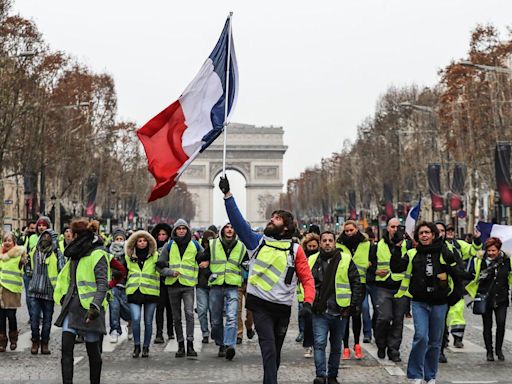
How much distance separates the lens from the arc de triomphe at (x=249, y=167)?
14300 cm

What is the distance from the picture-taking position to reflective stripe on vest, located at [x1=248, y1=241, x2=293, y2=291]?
34.4ft

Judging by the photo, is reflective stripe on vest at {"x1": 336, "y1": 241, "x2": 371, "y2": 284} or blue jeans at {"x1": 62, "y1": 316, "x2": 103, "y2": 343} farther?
reflective stripe on vest at {"x1": 336, "y1": 241, "x2": 371, "y2": 284}

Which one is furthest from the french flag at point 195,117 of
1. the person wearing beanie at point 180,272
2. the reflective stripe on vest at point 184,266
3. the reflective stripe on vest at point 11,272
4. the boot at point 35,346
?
the boot at point 35,346

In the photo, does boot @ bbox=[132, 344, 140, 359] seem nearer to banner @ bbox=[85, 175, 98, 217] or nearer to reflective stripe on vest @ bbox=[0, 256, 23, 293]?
reflective stripe on vest @ bbox=[0, 256, 23, 293]

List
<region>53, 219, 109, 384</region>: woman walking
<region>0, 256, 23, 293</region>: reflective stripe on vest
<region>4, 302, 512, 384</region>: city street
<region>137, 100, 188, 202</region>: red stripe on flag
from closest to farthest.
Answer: <region>53, 219, 109, 384</region>: woman walking < <region>4, 302, 512, 384</region>: city street < <region>137, 100, 188, 202</region>: red stripe on flag < <region>0, 256, 23, 293</region>: reflective stripe on vest

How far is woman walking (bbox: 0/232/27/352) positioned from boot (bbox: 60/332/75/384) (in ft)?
15.2

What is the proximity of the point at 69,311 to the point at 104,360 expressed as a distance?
11.8ft

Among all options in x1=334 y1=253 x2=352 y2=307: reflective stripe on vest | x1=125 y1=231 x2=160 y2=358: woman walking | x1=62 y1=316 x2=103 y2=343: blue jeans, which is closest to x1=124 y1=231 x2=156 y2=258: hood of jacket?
x1=125 y1=231 x2=160 y2=358: woman walking

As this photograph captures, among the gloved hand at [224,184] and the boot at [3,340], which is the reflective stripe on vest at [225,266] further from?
the gloved hand at [224,184]

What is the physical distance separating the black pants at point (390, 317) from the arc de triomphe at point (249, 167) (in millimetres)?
123767

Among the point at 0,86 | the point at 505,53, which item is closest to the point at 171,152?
the point at 0,86

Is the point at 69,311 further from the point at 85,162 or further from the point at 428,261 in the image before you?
the point at 85,162

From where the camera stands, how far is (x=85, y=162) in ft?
200

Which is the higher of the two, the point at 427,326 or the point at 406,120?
the point at 406,120
